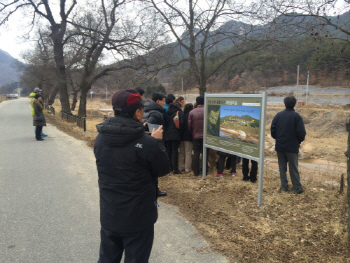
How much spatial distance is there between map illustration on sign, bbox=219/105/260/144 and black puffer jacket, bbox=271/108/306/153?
0.78 m

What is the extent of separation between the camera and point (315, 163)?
1223 cm

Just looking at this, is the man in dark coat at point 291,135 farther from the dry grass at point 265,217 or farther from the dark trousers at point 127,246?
the dark trousers at point 127,246

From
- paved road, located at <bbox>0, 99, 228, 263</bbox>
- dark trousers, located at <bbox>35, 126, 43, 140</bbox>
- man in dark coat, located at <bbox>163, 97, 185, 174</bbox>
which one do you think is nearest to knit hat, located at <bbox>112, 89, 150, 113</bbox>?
paved road, located at <bbox>0, 99, 228, 263</bbox>

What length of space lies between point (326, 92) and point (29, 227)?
46.5 meters

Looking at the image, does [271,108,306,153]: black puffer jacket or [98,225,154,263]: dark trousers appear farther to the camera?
[271,108,306,153]: black puffer jacket

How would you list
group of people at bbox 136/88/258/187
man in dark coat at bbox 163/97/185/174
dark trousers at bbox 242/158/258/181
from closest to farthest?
1. dark trousers at bbox 242/158/258/181
2. group of people at bbox 136/88/258/187
3. man in dark coat at bbox 163/97/185/174

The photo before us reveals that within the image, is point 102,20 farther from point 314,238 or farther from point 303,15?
point 314,238

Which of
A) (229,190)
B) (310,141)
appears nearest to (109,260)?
(229,190)

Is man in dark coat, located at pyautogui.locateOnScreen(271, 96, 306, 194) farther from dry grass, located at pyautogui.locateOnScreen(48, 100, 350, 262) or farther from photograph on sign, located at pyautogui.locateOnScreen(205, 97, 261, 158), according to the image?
photograph on sign, located at pyautogui.locateOnScreen(205, 97, 261, 158)

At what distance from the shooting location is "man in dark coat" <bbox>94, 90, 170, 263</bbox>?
7.28 feet

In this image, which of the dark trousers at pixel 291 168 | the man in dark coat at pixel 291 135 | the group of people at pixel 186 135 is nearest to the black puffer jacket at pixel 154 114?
the group of people at pixel 186 135

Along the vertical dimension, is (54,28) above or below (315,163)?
above

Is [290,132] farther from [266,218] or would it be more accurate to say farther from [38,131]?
[38,131]

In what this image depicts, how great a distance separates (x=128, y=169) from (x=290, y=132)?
381cm
